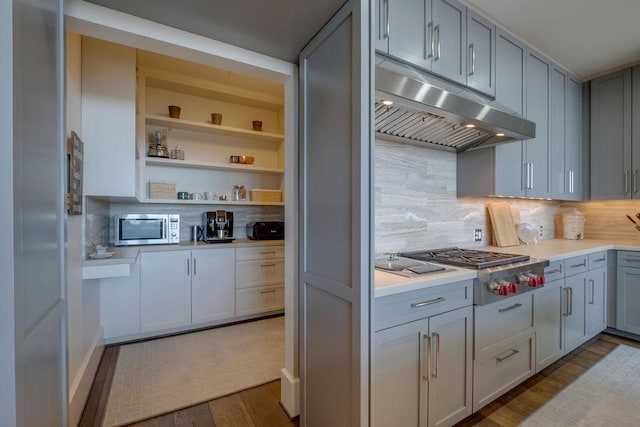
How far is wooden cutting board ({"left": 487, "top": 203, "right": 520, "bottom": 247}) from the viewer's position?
102 inches

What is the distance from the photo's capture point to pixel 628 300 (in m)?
2.68

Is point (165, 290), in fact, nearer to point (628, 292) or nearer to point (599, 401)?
point (599, 401)

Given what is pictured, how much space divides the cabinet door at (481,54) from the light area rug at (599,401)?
6.89 feet

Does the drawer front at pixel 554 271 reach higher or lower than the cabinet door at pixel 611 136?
lower

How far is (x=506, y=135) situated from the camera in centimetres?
204

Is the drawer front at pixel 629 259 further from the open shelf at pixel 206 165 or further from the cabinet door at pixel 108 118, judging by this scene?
the cabinet door at pixel 108 118

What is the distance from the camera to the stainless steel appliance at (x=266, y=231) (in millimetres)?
3408

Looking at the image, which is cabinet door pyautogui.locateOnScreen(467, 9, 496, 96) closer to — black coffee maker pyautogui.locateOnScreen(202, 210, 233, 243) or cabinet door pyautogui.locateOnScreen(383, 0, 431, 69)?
cabinet door pyautogui.locateOnScreen(383, 0, 431, 69)

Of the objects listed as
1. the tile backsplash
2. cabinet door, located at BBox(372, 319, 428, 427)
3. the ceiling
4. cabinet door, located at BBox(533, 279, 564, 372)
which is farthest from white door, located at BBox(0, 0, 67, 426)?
cabinet door, located at BBox(533, 279, 564, 372)

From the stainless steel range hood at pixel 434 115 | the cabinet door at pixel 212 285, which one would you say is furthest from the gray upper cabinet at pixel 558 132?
the cabinet door at pixel 212 285

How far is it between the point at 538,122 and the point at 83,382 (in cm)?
399

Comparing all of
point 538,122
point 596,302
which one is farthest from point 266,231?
point 596,302

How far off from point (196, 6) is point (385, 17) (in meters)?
0.93

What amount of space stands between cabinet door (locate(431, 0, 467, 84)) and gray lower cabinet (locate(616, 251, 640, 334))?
97.1 inches
